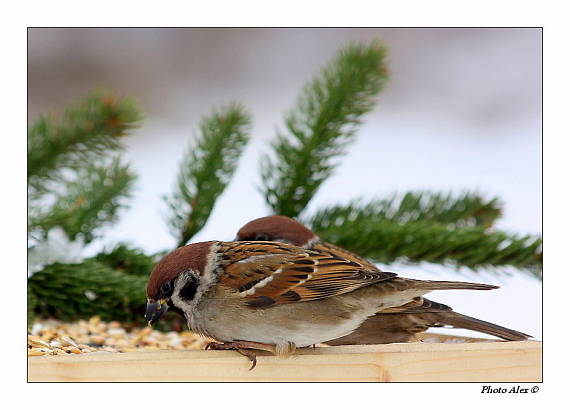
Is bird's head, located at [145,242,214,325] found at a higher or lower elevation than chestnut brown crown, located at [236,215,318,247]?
lower

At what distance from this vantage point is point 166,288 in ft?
5.81

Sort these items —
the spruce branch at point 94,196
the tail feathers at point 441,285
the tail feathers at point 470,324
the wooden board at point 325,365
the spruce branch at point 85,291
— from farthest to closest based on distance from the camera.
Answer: the spruce branch at point 94,196, the spruce branch at point 85,291, the tail feathers at point 470,324, the tail feathers at point 441,285, the wooden board at point 325,365

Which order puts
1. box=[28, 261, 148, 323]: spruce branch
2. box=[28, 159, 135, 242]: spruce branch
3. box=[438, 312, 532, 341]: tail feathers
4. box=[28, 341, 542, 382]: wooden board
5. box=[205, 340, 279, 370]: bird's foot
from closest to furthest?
box=[28, 341, 542, 382]: wooden board, box=[205, 340, 279, 370]: bird's foot, box=[438, 312, 532, 341]: tail feathers, box=[28, 261, 148, 323]: spruce branch, box=[28, 159, 135, 242]: spruce branch

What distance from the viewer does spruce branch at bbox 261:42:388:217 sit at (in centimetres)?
243

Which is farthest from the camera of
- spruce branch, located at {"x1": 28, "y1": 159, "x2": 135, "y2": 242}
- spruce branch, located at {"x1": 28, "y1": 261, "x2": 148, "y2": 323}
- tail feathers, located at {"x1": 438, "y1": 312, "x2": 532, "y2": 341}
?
spruce branch, located at {"x1": 28, "y1": 159, "x2": 135, "y2": 242}

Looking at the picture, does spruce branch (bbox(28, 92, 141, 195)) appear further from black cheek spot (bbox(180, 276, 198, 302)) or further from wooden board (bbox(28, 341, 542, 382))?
wooden board (bbox(28, 341, 542, 382))

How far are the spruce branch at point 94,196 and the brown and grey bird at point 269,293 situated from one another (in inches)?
22.5

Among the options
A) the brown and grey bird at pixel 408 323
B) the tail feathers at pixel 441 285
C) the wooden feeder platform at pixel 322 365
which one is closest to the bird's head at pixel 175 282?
the wooden feeder platform at pixel 322 365

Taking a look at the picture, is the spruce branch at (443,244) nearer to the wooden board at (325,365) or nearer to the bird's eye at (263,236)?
the bird's eye at (263,236)

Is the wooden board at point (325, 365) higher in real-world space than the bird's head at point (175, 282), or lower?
lower

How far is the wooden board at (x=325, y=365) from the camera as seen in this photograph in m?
1.60

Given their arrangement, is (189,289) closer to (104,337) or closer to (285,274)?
(285,274)

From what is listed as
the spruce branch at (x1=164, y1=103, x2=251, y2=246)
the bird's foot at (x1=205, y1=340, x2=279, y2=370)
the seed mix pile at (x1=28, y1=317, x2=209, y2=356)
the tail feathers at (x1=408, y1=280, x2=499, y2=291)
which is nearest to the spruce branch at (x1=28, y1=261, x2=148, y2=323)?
the seed mix pile at (x1=28, y1=317, x2=209, y2=356)

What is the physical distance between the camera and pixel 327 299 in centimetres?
183
